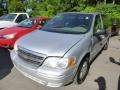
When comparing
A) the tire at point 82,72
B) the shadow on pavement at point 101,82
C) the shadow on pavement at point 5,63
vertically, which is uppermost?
the tire at point 82,72

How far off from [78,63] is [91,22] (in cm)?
164

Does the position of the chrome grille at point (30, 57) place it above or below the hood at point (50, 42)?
below

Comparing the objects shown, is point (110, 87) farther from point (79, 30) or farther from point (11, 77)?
point (11, 77)

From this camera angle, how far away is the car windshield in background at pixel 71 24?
5138mm

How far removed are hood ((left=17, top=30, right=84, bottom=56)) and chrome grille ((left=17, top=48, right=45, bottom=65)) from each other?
99mm

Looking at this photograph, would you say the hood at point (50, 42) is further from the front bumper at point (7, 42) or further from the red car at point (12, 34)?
the front bumper at point (7, 42)

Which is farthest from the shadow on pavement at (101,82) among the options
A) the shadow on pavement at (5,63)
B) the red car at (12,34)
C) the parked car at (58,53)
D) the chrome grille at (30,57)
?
the red car at (12,34)

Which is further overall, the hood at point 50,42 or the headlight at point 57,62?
the hood at point 50,42

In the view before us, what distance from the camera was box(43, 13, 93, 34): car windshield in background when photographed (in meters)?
5.14

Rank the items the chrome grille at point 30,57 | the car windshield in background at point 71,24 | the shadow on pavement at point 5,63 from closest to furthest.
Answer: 1. the chrome grille at point 30,57
2. the car windshield in background at point 71,24
3. the shadow on pavement at point 5,63

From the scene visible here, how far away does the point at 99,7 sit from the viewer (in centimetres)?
2059

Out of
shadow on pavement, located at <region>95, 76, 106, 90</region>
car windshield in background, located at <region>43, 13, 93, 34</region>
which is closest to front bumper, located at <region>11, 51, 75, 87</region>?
shadow on pavement, located at <region>95, 76, 106, 90</region>

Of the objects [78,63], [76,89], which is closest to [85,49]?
[78,63]

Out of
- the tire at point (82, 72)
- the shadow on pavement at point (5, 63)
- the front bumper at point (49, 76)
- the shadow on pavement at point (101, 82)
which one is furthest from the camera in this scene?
the shadow on pavement at point (5, 63)
